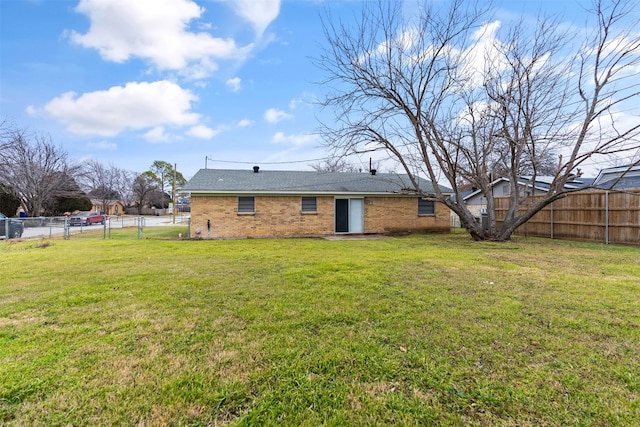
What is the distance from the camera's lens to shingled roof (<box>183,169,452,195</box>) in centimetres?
1304

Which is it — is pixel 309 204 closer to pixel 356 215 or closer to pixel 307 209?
pixel 307 209

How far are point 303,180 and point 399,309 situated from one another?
11.9 meters

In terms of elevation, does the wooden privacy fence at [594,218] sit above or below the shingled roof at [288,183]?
below

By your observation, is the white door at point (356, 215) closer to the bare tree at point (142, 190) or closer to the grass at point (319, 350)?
the grass at point (319, 350)

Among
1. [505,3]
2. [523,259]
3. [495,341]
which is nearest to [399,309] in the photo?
[495,341]

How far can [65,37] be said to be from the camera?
31.8 feet

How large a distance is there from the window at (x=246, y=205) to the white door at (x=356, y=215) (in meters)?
4.70

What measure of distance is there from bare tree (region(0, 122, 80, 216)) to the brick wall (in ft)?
71.6

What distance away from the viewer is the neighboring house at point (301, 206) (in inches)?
511

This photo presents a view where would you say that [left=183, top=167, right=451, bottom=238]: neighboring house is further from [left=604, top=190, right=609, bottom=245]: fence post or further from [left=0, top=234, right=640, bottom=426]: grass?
[left=0, top=234, right=640, bottom=426]: grass

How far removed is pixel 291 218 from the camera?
45.4 feet

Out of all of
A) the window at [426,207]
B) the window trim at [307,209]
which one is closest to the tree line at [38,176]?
the window trim at [307,209]

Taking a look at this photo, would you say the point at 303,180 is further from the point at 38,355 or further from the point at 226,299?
the point at 38,355

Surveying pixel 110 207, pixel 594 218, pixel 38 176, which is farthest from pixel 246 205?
pixel 110 207
